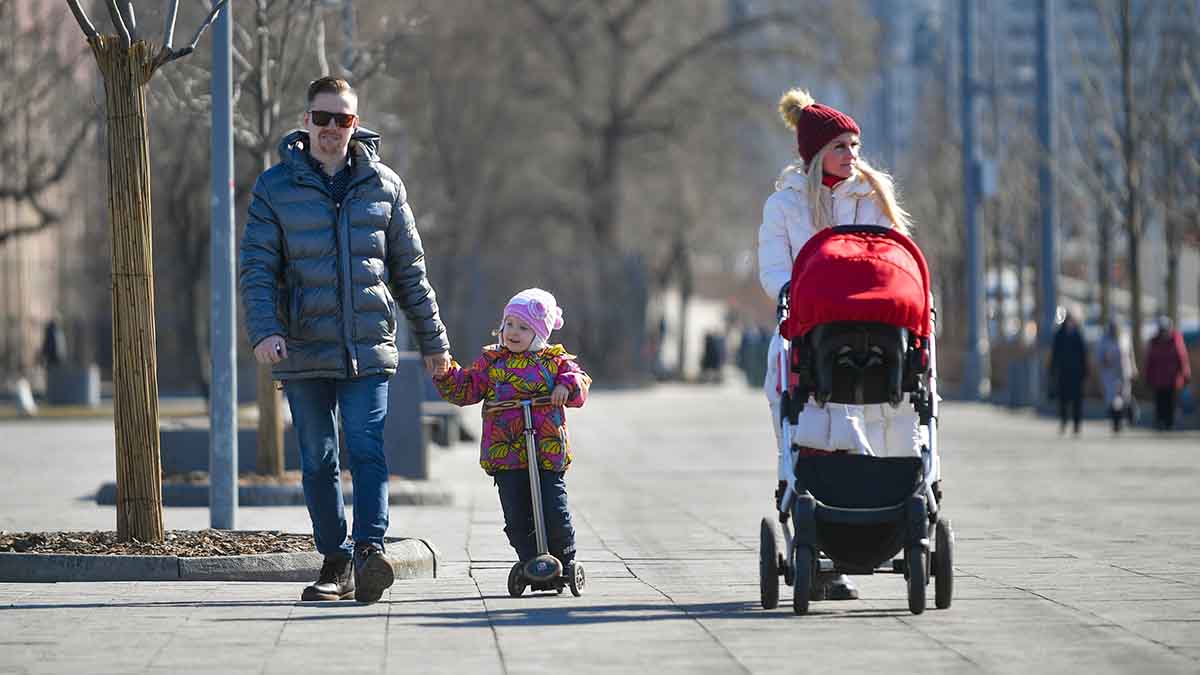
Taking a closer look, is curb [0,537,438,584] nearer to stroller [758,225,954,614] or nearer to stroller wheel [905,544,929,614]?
stroller [758,225,954,614]

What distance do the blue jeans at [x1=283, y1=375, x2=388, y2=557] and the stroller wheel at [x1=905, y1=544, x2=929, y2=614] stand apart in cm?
201

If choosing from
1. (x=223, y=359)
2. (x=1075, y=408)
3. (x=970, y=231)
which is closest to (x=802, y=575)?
(x=223, y=359)

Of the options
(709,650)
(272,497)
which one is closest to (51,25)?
(272,497)

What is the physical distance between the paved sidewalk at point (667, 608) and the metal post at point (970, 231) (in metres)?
24.7

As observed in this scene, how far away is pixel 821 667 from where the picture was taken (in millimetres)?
7039

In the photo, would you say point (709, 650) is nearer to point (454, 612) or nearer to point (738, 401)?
point (454, 612)

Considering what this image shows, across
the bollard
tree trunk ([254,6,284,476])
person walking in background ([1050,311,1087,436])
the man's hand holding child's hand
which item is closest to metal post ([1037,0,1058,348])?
person walking in background ([1050,311,1087,436])

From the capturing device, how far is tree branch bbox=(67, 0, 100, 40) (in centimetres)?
1017

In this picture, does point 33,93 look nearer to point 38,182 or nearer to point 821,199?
point 38,182

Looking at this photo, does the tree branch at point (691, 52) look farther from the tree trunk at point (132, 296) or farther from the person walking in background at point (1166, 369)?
the tree trunk at point (132, 296)

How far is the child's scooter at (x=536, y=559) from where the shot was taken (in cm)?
920

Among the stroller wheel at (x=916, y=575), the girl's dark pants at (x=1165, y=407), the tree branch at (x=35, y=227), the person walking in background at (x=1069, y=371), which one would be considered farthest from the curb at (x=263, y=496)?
the tree branch at (x=35, y=227)

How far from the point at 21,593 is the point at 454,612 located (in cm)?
192

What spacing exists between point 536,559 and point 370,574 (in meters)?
0.67
